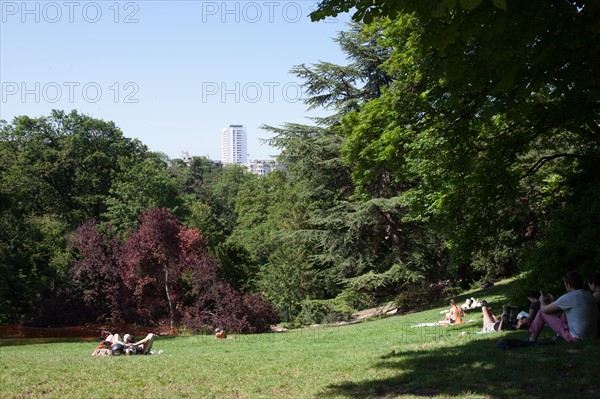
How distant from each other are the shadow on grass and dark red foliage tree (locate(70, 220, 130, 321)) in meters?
19.9

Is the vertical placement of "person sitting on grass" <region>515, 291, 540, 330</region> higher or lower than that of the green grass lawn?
higher

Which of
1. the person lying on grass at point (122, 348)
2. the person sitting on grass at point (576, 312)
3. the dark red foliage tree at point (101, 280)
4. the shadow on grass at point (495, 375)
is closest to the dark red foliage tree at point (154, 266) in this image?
the dark red foliage tree at point (101, 280)

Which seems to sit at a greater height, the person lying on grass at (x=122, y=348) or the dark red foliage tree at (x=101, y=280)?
the dark red foliage tree at (x=101, y=280)

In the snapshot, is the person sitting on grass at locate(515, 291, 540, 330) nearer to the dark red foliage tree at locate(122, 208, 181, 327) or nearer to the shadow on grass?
the shadow on grass

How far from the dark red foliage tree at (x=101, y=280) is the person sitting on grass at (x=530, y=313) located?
19.3 metres

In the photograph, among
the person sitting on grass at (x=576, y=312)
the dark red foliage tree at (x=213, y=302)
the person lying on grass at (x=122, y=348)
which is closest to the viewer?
the person sitting on grass at (x=576, y=312)

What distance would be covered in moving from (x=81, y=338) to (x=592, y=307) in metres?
20.9

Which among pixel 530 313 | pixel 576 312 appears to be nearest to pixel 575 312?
pixel 576 312

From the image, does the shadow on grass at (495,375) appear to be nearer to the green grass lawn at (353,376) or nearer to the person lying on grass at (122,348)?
the green grass lawn at (353,376)

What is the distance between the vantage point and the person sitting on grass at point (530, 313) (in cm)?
1010

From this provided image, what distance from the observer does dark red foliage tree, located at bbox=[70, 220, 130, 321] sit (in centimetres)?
2634

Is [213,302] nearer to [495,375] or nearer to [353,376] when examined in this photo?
[353,376]

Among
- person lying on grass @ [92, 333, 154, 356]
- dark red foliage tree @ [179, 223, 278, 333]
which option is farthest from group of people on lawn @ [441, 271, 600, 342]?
dark red foliage tree @ [179, 223, 278, 333]

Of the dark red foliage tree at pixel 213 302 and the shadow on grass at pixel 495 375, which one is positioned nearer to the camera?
the shadow on grass at pixel 495 375
